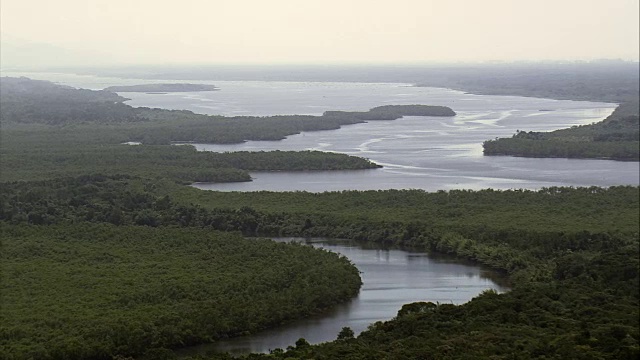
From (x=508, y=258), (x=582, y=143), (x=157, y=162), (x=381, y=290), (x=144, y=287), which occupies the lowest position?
(x=381, y=290)

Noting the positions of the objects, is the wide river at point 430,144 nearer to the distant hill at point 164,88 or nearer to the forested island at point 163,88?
the forested island at point 163,88

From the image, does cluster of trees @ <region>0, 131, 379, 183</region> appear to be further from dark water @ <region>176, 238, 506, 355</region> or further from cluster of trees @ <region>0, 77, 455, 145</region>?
dark water @ <region>176, 238, 506, 355</region>

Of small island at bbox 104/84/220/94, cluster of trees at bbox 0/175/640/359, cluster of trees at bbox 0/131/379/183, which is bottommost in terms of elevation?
small island at bbox 104/84/220/94

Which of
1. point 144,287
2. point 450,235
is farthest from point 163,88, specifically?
point 144,287

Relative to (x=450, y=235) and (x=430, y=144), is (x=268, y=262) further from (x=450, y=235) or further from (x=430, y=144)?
(x=430, y=144)

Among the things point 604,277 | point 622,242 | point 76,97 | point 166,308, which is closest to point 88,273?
point 166,308

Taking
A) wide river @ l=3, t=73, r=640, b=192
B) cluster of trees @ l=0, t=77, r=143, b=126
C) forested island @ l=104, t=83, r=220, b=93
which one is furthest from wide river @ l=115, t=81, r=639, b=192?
forested island @ l=104, t=83, r=220, b=93

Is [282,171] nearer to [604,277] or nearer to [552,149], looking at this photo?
[552,149]
